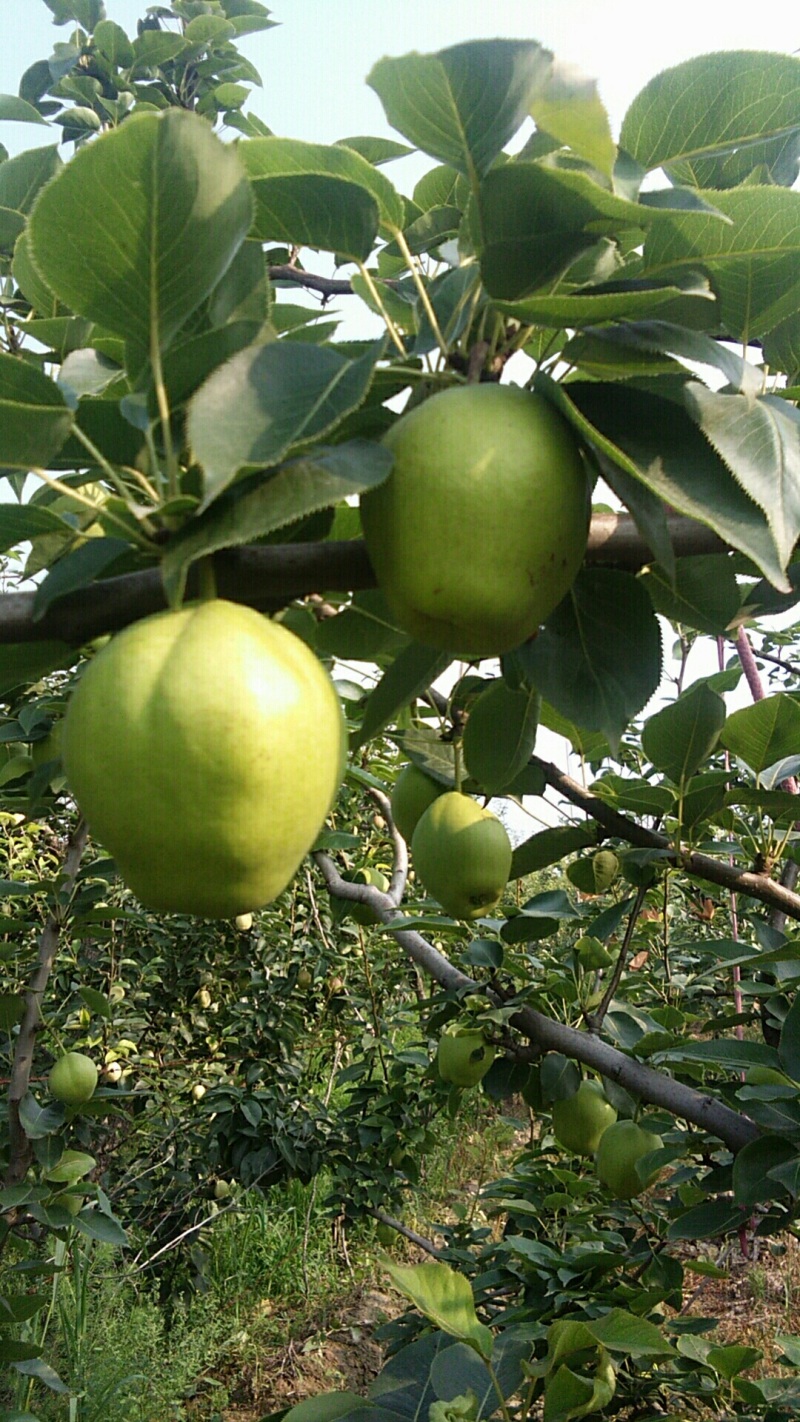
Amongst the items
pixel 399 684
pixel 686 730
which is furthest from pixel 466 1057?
Answer: pixel 399 684

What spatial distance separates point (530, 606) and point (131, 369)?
29cm

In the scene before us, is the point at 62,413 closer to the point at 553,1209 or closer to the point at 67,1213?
the point at 67,1213

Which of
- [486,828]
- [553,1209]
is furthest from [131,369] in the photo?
[553,1209]

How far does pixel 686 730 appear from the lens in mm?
1234

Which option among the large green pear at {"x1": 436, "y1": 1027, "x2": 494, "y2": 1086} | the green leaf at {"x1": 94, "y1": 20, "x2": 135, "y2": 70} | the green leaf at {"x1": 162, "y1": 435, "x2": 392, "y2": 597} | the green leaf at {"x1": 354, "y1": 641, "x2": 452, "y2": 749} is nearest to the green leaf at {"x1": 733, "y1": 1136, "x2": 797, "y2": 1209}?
the large green pear at {"x1": 436, "y1": 1027, "x2": 494, "y2": 1086}

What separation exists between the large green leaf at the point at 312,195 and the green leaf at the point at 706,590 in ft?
1.15

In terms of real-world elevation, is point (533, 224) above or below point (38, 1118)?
above

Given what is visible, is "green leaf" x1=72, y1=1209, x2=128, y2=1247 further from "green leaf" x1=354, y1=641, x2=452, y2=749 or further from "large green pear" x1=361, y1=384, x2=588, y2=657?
"large green pear" x1=361, y1=384, x2=588, y2=657

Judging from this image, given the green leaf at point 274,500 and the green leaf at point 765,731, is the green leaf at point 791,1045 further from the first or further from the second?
the green leaf at point 274,500

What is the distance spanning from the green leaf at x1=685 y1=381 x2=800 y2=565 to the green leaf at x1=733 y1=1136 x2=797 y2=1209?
2.92 ft

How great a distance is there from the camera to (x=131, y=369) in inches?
25.2

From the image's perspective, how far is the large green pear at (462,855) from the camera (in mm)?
1345

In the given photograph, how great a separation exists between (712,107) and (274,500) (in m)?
0.47

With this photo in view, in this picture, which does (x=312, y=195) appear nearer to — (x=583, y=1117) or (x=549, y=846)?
(x=549, y=846)
